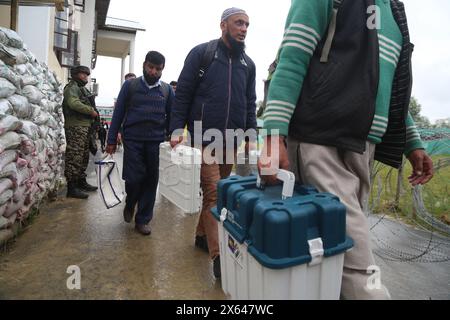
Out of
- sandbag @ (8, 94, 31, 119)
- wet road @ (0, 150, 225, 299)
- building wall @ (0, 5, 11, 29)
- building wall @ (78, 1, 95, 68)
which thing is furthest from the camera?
building wall @ (78, 1, 95, 68)

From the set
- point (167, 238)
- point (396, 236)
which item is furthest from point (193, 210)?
point (396, 236)

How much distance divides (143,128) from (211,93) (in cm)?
95

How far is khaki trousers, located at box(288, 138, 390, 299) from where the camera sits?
3.90 ft

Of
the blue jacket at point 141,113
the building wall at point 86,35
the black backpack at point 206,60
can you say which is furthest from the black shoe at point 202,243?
the building wall at point 86,35

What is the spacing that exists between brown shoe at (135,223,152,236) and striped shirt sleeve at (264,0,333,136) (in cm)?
215

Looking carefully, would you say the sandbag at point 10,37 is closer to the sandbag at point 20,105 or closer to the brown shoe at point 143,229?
the sandbag at point 20,105

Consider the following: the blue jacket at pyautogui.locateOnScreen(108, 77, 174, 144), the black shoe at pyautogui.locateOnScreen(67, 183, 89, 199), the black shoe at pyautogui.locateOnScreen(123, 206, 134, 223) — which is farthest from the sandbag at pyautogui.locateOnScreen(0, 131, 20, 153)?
the black shoe at pyautogui.locateOnScreen(67, 183, 89, 199)

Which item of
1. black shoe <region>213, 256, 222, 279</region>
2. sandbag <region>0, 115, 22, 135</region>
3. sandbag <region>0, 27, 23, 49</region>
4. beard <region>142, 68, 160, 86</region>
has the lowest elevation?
black shoe <region>213, 256, 222, 279</region>

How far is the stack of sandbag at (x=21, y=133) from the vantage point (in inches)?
96.0

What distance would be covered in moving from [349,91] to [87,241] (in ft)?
8.19

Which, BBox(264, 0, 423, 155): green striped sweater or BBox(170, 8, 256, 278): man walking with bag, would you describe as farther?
BBox(170, 8, 256, 278): man walking with bag

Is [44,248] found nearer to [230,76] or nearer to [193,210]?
[193,210]

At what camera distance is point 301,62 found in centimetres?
130

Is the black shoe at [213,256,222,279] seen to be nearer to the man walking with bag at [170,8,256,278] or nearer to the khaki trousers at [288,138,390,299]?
the man walking with bag at [170,8,256,278]
